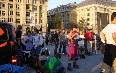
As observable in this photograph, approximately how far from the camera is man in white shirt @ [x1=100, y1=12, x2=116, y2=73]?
4621 millimetres

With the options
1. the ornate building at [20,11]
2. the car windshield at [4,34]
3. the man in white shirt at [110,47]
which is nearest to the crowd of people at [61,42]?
the car windshield at [4,34]

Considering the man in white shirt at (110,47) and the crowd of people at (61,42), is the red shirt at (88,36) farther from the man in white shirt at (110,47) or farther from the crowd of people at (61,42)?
the man in white shirt at (110,47)

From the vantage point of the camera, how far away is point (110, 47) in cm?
468

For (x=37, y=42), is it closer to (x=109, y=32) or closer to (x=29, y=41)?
(x=29, y=41)

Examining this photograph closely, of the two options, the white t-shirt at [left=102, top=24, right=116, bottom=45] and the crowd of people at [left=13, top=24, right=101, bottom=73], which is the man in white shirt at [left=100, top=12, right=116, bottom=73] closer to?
the white t-shirt at [left=102, top=24, right=116, bottom=45]

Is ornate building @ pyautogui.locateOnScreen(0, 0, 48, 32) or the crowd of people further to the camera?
ornate building @ pyautogui.locateOnScreen(0, 0, 48, 32)

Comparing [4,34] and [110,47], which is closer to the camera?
[110,47]

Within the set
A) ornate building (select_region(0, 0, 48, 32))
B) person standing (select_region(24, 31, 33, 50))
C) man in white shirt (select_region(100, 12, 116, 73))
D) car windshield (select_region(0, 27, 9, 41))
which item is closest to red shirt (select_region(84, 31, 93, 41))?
person standing (select_region(24, 31, 33, 50))

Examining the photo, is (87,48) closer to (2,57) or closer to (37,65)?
(37,65)

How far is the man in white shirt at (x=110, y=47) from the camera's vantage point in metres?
4.62

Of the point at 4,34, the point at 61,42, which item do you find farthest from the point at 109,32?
the point at 61,42

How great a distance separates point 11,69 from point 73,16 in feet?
389

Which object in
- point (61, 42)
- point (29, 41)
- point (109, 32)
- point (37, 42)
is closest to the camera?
point (109, 32)

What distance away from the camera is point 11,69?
3641 mm
